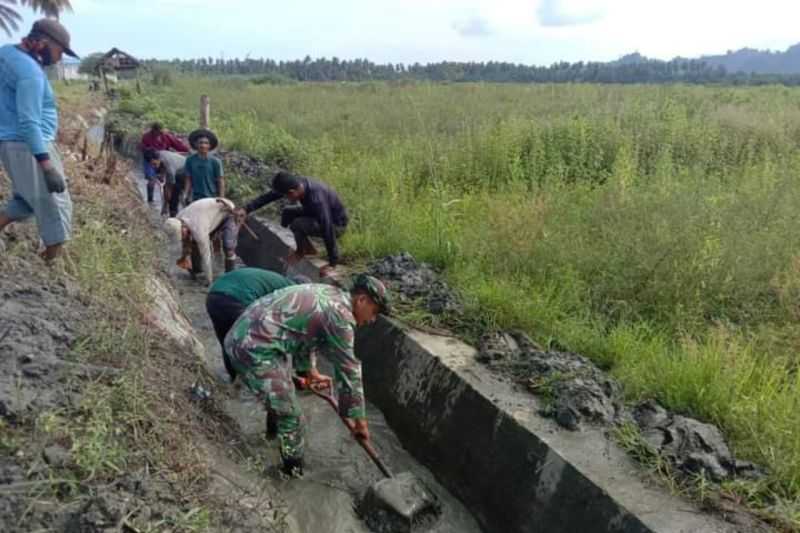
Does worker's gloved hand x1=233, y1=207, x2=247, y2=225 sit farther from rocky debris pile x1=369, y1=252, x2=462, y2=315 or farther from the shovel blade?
the shovel blade

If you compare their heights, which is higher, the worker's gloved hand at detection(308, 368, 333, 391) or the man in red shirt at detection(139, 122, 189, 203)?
the man in red shirt at detection(139, 122, 189, 203)

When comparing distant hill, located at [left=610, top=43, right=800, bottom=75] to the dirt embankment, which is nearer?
the dirt embankment

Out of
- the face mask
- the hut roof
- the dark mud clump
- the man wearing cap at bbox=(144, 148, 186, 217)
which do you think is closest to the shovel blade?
the face mask

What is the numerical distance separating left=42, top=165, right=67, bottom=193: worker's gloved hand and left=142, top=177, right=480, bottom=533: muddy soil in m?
1.94

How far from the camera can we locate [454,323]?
4.86 m

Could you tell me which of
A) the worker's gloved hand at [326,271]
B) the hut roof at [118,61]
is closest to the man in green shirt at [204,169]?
the worker's gloved hand at [326,271]

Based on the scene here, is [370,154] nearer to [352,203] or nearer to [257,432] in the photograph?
[352,203]

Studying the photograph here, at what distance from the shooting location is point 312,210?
6125 millimetres

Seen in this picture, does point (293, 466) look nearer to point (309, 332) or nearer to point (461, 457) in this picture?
point (309, 332)

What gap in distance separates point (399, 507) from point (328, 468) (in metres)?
0.84

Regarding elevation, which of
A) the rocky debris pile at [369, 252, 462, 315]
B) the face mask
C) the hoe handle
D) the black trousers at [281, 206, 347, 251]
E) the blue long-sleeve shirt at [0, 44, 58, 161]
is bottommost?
the hoe handle

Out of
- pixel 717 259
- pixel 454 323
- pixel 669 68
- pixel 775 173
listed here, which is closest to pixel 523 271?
pixel 454 323

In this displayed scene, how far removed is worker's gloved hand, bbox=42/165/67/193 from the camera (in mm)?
4211

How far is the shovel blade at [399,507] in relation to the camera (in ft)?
11.6
